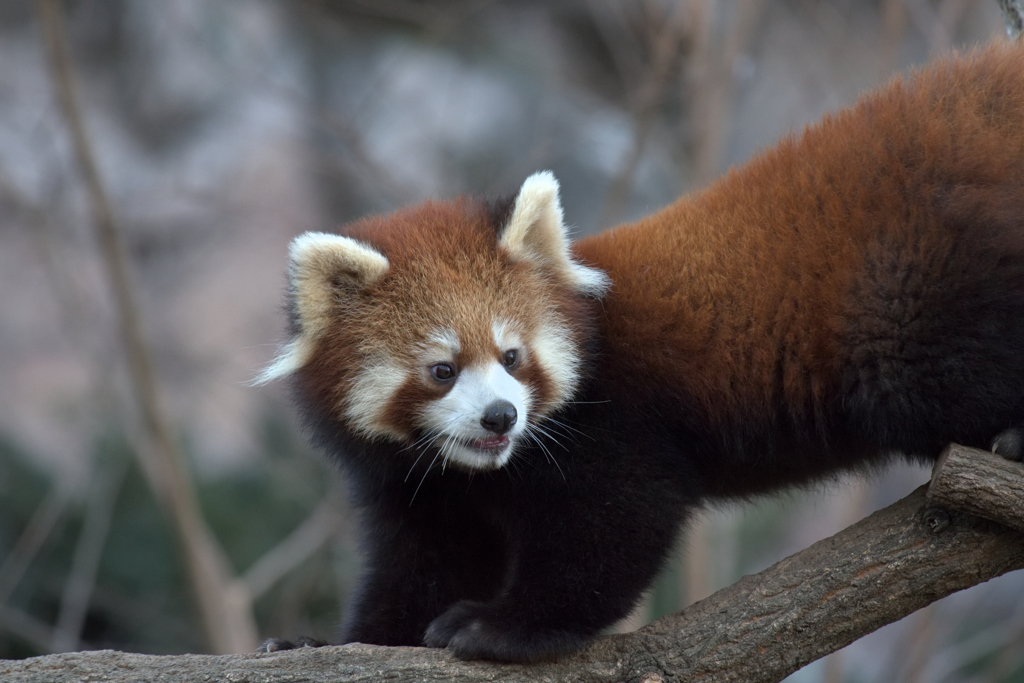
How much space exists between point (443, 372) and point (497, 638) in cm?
89

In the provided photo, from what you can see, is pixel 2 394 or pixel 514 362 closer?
pixel 514 362

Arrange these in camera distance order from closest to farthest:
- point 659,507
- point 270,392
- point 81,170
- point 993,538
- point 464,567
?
1. point 993,538
2. point 659,507
3. point 464,567
4. point 81,170
5. point 270,392

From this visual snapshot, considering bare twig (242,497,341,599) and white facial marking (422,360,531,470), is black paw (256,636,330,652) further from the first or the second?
bare twig (242,497,341,599)

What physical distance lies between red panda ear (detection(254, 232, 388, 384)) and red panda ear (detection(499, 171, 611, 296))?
498mm

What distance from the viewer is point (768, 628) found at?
2973 mm

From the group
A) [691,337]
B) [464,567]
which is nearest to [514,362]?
[691,337]

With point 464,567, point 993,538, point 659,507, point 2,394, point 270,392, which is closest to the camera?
point 993,538

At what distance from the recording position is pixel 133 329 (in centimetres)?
587

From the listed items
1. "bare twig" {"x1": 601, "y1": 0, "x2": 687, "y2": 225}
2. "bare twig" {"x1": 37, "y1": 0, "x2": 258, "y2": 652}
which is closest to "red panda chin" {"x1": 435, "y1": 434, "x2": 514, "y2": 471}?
"bare twig" {"x1": 37, "y1": 0, "x2": 258, "y2": 652}

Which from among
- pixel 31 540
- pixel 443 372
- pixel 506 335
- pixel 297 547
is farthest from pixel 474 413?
pixel 31 540

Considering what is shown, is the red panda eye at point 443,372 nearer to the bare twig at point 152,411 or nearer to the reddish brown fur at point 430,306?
the reddish brown fur at point 430,306

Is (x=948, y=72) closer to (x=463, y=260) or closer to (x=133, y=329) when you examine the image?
(x=463, y=260)

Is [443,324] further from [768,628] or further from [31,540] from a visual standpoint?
[31,540]

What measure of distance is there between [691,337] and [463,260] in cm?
86
